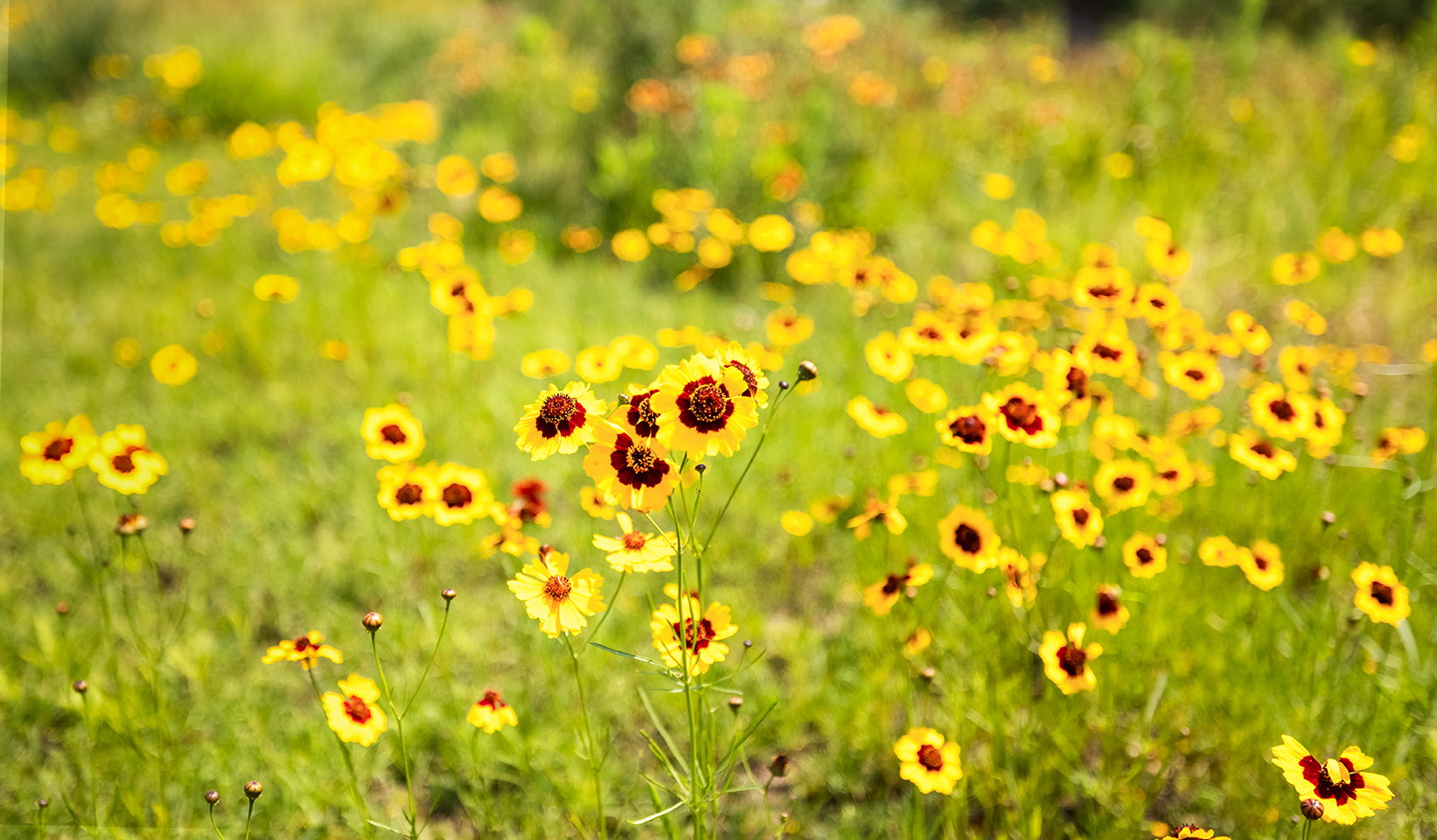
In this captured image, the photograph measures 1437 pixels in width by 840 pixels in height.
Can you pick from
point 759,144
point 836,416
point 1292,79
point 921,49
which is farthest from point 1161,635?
point 921,49

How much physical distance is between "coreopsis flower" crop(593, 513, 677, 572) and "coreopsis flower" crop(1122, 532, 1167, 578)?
97 cm

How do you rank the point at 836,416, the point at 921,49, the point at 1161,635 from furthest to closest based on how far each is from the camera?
the point at 921,49 < the point at 836,416 < the point at 1161,635

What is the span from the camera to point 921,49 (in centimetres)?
735

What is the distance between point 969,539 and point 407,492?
3.49 feet

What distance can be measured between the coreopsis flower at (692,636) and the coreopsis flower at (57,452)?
110cm

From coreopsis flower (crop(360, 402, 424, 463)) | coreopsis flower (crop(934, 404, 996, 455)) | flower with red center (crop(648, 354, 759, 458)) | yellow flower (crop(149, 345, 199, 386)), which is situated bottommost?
yellow flower (crop(149, 345, 199, 386))

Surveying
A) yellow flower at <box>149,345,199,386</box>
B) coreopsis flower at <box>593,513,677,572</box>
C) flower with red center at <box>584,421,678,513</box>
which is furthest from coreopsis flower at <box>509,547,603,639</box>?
yellow flower at <box>149,345,199,386</box>

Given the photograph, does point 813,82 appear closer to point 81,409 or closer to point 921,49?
point 921,49

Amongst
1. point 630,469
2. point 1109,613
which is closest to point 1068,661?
point 1109,613

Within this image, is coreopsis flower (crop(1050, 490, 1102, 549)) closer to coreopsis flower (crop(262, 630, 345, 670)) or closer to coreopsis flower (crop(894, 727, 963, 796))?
coreopsis flower (crop(894, 727, 963, 796))

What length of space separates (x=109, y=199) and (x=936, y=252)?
3.96 metres

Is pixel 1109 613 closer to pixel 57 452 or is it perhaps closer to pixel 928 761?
pixel 928 761

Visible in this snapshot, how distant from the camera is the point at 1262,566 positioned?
166 centimetres

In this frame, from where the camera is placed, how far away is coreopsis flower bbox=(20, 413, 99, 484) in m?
1.42
